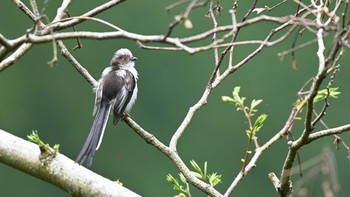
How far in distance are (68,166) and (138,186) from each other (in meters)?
15.1

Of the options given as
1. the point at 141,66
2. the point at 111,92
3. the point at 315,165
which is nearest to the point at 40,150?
the point at 315,165

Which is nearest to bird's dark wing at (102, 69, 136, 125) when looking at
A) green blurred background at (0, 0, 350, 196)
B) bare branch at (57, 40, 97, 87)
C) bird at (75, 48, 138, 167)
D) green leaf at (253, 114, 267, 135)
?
bird at (75, 48, 138, 167)

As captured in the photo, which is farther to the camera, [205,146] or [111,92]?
[205,146]

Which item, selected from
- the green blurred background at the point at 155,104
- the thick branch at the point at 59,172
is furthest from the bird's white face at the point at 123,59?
the green blurred background at the point at 155,104

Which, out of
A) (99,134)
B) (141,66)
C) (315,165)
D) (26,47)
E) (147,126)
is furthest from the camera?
(141,66)

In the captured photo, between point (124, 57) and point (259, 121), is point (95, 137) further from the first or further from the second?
point (124, 57)

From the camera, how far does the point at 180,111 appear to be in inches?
712

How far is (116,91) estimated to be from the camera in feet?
17.9

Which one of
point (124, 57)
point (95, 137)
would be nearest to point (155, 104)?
point (124, 57)

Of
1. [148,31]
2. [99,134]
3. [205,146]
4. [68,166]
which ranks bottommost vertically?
[68,166]

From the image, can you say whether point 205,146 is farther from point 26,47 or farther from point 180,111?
point 26,47

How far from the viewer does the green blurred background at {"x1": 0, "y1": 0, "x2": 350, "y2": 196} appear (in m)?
17.6

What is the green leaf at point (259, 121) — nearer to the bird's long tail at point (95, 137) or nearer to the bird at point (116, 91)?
the bird's long tail at point (95, 137)

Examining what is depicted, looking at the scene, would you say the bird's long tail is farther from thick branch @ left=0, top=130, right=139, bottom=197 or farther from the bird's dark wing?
thick branch @ left=0, top=130, right=139, bottom=197
